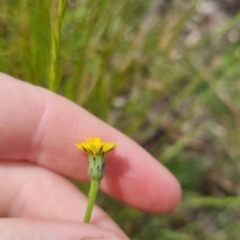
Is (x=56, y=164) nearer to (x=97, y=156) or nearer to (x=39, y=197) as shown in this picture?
(x=39, y=197)

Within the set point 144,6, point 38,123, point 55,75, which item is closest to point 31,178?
point 38,123

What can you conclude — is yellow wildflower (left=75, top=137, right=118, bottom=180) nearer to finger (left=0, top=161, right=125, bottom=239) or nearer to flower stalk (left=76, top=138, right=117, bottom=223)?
flower stalk (left=76, top=138, right=117, bottom=223)

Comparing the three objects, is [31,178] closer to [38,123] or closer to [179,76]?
[38,123]

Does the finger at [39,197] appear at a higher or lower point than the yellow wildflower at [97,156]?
lower

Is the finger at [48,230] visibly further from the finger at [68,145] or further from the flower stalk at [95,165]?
the finger at [68,145]

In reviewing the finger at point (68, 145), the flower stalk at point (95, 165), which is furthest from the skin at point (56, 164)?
the flower stalk at point (95, 165)

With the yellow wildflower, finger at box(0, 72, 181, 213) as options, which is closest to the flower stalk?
the yellow wildflower

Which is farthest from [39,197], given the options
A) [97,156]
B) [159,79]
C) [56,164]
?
[159,79]
